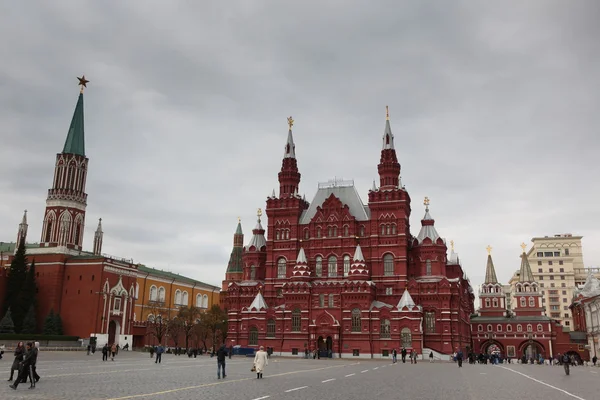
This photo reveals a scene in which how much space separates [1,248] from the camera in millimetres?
108000

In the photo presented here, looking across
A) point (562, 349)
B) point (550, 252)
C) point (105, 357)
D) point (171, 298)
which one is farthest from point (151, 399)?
point (550, 252)

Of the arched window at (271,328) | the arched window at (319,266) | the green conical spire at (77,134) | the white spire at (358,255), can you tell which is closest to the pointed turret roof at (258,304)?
the arched window at (271,328)

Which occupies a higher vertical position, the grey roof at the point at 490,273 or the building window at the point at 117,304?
the grey roof at the point at 490,273

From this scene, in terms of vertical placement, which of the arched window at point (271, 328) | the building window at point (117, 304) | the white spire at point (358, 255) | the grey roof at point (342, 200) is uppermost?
the grey roof at point (342, 200)

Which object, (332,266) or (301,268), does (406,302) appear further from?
(301,268)

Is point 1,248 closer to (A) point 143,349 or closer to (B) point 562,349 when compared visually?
(A) point 143,349

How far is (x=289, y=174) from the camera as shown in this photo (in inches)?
3457

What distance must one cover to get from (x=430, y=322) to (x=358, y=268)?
12.2 m

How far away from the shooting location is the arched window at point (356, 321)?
74.4m

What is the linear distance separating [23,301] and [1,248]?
122ft

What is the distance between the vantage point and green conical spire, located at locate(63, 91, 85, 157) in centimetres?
9006

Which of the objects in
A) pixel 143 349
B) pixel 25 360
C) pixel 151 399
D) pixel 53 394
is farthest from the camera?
pixel 143 349

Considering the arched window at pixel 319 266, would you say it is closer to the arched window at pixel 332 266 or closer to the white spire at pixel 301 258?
the arched window at pixel 332 266

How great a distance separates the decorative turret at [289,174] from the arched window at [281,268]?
10.3 metres
